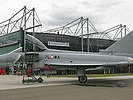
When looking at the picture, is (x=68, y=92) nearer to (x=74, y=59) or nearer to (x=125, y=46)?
(x=74, y=59)

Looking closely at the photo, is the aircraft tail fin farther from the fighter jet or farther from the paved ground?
the paved ground

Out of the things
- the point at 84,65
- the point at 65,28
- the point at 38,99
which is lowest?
the point at 38,99

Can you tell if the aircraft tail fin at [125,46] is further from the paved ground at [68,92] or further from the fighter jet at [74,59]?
the paved ground at [68,92]

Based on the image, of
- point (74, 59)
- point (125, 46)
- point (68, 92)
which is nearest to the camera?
point (68, 92)

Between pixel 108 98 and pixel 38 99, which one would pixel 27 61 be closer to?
pixel 38 99

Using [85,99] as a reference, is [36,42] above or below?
above

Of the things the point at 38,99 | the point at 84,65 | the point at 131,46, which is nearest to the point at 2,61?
the point at 84,65

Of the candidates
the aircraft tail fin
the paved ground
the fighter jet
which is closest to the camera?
the paved ground

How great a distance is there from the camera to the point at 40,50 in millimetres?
14641

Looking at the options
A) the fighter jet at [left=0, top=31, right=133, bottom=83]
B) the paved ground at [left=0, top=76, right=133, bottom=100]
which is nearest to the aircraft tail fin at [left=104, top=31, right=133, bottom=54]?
the fighter jet at [left=0, top=31, right=133, bottom=83]

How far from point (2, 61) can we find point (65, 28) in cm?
6731

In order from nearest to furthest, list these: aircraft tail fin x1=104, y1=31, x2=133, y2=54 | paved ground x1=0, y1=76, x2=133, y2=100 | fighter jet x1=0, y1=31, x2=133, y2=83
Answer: paved ground x1=0, y1=76, x2=133, y2=100
fighter jet x1=0, y1=31, x2=133, y2=83
aircraft tail fin x1=104, y1=31, x2=133, y2=54

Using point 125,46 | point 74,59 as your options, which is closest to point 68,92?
point 74,59

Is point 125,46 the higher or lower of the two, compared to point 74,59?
higher
